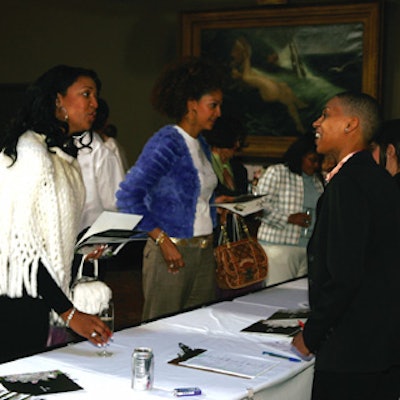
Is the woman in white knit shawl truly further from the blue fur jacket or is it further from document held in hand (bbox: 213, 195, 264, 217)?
document held in hand (bbox: 213, 195, 264, 217)

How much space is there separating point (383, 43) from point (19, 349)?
619cm

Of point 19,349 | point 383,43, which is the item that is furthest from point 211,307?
point 383,43

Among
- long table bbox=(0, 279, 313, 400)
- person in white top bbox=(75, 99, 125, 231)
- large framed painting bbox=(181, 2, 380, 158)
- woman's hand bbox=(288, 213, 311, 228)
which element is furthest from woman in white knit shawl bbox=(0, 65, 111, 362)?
large framed painting bbox=(181, 2, 380, 158)

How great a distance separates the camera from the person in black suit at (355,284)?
7.75 ft

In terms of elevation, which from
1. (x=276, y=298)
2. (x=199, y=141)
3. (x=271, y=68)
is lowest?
(x=276, y=298)

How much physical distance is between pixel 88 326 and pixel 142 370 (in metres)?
0.41

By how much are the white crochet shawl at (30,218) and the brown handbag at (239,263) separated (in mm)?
1563

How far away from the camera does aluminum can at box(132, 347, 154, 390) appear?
2.26 m

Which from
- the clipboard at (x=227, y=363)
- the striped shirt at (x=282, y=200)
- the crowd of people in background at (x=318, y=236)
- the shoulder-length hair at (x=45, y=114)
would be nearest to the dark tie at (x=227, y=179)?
the striped shirt at (x=282, y=200)

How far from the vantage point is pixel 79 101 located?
2967 mm

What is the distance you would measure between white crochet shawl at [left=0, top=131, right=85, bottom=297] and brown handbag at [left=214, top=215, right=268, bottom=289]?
1.56 meters

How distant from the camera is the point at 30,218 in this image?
2.60 meters

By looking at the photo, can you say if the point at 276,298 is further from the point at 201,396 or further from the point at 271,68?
the point at 271,68

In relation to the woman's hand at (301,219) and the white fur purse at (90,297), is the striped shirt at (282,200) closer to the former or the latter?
the woman's hand at (301,219)
